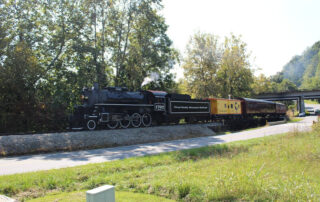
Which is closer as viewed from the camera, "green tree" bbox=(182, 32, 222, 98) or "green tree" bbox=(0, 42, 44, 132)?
"green tree" bbox=(0, 42, 44, 132)

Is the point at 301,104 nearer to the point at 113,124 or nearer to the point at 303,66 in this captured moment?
the point at 113,124

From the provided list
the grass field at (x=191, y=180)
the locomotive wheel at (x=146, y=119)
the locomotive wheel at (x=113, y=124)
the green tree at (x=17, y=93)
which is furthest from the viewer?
the locomotive wheel at (x=146, y=119)

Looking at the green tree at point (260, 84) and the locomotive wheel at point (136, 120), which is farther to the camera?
the green tree at point (260, 84)

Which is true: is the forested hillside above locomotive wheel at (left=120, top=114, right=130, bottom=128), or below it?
above

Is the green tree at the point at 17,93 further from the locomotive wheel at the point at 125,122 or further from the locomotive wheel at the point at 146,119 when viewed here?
the locomotive wheel at the point at 146,119

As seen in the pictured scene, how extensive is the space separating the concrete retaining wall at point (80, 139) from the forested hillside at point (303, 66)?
156785 millimetres

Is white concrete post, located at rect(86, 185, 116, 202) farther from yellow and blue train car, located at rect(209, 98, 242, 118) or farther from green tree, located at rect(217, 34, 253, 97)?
green tree, located at rect(217, 34, 253, 97)

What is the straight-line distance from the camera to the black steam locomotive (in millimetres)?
17047

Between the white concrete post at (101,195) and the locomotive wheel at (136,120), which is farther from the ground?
the locomotive wheel at (136,120)

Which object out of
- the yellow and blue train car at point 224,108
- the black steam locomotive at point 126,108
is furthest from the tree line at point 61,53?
the yellow and blue train car at point 224,108

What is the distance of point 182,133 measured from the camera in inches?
752

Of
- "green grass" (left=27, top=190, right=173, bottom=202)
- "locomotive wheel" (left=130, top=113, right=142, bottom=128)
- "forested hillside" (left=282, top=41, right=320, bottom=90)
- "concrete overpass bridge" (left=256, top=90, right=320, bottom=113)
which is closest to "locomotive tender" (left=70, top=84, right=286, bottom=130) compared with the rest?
"locomotive wheel" (left=130, top=113, right=142, bottom=128)

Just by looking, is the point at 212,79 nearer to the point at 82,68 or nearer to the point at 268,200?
the point at 82,68

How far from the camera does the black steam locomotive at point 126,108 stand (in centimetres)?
1705
